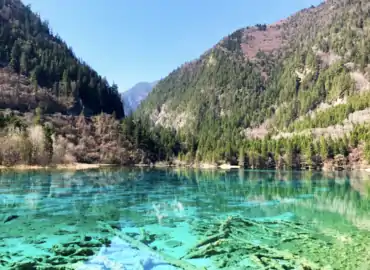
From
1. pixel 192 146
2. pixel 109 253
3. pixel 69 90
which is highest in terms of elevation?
pixel 69 90

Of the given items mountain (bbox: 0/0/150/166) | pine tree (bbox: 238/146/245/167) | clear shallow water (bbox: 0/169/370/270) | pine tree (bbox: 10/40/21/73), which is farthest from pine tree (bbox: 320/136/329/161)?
pine tree (bbox: 10/40/21/73)

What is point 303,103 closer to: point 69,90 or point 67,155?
point 69,90

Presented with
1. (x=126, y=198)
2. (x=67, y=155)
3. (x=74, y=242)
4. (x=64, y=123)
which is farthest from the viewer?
(x=64, y=123)

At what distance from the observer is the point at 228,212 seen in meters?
26.5

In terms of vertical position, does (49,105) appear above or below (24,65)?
below

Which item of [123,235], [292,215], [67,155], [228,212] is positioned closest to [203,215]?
[228,212]

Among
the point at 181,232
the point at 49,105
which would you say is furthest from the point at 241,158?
A: the point at 181,232

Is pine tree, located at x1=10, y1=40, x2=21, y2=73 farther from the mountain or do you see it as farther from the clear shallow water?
the clear shallow water

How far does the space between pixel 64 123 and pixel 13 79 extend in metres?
35.0

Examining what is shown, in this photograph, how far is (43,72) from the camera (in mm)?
151750

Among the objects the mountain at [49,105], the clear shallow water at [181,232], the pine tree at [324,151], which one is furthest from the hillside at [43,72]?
the clear shallow water at [181,232]

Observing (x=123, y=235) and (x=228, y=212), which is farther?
(x=228, y=212)

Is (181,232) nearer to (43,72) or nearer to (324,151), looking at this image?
(324,151)

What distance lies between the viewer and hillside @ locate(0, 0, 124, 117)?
13525cm
